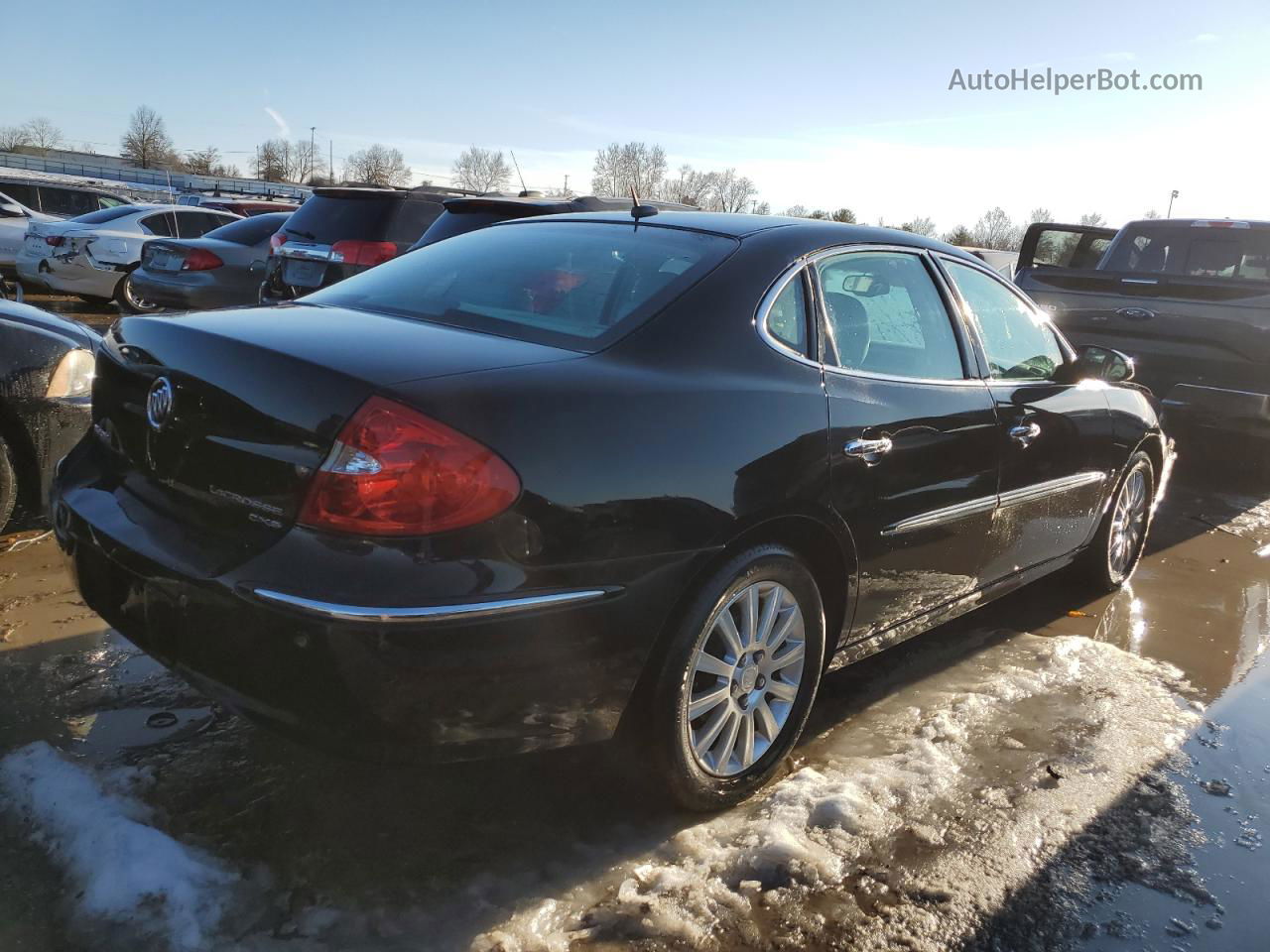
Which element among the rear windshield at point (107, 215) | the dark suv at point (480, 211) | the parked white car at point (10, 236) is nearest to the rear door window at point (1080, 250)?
the dark suv at point (480, 211)

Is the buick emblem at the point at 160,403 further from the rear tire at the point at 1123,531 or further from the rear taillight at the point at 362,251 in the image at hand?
the rear taillight at the point at 362,251

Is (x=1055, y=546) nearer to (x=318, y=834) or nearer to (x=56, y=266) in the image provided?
(x=318, y=834)

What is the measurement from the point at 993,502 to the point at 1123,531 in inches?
71.4

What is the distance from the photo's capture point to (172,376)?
8.14 feet

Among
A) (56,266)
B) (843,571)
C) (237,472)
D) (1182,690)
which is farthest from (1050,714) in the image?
(56,266)

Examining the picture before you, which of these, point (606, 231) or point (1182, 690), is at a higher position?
point (606, 231)

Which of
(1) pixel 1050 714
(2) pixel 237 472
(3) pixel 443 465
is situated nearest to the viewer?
(3) pixel 443 465

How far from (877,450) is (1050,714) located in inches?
51.4

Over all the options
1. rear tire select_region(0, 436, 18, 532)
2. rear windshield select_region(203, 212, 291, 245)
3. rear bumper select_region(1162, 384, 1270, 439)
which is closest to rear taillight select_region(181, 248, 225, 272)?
rear windshield select_region(203, 212, 291, 245)

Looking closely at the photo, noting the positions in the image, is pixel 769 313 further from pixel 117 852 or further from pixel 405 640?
pixel 117 852

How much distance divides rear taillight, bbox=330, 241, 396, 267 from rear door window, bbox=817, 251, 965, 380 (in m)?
5.29

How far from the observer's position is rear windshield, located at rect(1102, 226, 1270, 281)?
7.71 m

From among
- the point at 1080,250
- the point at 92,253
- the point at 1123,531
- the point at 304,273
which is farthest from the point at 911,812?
the point at 92,253

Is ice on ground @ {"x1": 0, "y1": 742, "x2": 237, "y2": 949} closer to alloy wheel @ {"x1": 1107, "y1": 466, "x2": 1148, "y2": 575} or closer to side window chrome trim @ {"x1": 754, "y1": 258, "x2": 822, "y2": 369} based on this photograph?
side window chrome trim @ {"x1": 754, "y1": 258, "x2": 822, "y2": 369}
